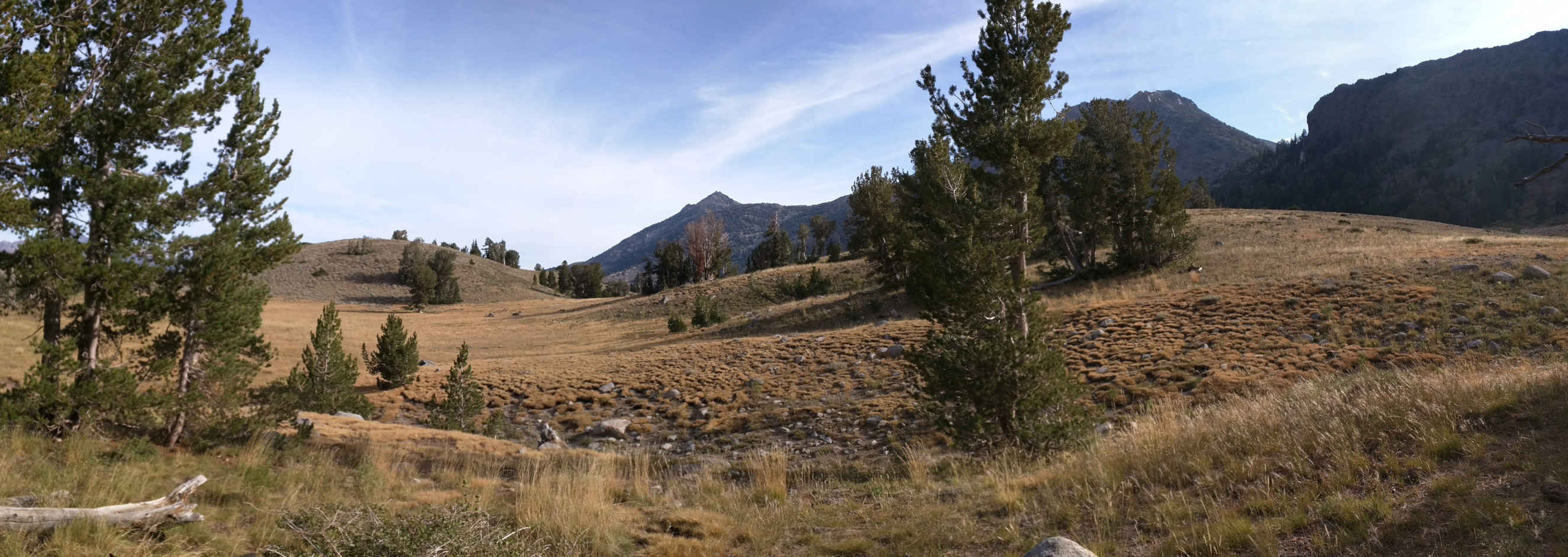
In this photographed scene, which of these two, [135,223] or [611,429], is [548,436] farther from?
[135,223]

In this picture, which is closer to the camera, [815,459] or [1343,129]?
[815,459]

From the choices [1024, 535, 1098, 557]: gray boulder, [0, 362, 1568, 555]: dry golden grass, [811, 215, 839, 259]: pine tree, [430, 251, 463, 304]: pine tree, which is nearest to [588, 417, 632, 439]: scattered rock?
[0, 362, 1568, 555]: dry golden grass

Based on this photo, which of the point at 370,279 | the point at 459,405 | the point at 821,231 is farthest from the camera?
the point at 370,279

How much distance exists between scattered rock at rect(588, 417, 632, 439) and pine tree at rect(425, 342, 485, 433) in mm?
2918

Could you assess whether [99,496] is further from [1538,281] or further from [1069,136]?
[1538,281]

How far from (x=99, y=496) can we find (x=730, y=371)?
1591cm

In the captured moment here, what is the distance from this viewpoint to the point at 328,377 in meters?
16.2

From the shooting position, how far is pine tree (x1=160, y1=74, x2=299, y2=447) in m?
8.36

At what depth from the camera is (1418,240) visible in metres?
26.8

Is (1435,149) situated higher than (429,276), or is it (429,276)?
(1435,149)

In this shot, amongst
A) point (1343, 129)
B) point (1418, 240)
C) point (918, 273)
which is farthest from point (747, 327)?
point (1343, 129)

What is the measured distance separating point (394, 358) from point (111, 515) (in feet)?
60.6

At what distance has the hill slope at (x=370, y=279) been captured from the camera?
236ft

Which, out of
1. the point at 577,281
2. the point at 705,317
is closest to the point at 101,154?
the point at 705,317
